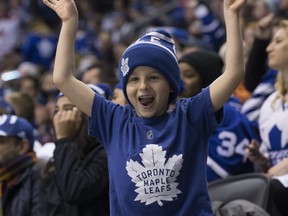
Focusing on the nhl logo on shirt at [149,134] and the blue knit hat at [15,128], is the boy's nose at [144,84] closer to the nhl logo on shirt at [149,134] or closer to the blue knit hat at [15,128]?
the nhl logo on shirt at [149,134]

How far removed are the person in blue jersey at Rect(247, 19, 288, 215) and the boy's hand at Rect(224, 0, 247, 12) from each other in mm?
1265

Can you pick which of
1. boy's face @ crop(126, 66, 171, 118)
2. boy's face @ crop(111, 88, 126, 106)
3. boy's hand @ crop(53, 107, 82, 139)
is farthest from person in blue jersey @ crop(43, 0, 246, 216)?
boy's face @ crop(111, 88, 126, 106)

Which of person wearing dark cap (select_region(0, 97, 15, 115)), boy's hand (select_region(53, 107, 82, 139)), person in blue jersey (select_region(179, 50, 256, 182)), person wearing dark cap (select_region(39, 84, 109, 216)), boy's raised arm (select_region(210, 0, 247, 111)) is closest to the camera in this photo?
boy's raised arm (select_region(210, 0, 247, 111))

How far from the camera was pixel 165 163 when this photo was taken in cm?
352

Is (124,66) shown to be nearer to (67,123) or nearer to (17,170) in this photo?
(67,123)

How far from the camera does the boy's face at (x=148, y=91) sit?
3.58 m

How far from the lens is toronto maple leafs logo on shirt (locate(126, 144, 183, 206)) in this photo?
3514mm

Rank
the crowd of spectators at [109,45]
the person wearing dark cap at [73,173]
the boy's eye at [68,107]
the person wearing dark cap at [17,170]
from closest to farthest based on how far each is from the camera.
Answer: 1. the person wearing dark cap at [73,173]
2. the boy's eye at [68,107]
3. the person wearing dark cap at [17,170]
4. the crowd of spectators at [109,45]

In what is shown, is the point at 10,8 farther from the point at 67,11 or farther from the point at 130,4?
the point at 67,11

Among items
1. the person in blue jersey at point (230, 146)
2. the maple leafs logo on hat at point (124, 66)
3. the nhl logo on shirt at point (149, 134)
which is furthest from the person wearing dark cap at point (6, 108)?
the nhl logo on shirt at point (149, 134)

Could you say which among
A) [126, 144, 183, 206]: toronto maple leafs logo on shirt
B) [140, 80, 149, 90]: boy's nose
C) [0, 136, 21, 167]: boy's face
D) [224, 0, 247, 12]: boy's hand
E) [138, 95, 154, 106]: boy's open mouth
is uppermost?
[224, 0, 247, 12]: boy's hand

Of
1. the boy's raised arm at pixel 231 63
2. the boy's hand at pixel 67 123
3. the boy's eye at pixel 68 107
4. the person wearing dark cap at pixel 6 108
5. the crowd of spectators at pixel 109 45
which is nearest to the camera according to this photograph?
the boy's raised arm at pixel 231 63

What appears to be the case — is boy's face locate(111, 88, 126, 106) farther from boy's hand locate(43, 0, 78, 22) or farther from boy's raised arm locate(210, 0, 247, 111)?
boy's raised arm locate(210, 0, 247, 111)

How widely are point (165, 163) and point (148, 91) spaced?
0.32 metres
